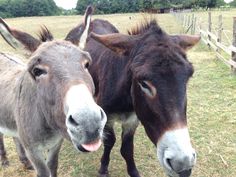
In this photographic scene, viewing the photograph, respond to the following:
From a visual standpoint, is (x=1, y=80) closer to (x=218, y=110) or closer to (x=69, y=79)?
(x=69, y=79)

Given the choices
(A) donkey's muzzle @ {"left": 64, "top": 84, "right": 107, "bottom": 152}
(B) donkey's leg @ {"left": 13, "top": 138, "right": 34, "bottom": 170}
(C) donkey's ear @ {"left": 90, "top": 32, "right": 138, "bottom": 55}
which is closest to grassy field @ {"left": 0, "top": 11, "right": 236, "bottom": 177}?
(B) donkey's leg @ {"left": 13, "top": 138, "right": 34, "bottom": 170}

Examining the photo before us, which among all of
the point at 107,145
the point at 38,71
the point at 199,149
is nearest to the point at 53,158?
the point at 107,145

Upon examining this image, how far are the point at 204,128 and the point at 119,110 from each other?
2.46 metres

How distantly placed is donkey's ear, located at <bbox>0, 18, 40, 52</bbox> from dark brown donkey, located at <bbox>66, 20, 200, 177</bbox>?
0.62 metres

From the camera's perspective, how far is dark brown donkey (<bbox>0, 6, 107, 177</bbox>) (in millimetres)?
2111

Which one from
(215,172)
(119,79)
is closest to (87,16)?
(119,79)

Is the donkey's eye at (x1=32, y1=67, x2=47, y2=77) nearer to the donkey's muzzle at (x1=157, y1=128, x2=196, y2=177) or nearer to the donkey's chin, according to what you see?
the donkey's chin

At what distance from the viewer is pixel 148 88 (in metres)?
2.72

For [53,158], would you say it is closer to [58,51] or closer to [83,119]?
[58,51]

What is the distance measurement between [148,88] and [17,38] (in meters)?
1.19

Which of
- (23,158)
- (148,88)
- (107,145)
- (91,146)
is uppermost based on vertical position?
(148,88)

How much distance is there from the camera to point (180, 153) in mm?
2492

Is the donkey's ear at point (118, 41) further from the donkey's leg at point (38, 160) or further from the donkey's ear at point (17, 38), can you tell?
the donkey's leg at point (38, 160)

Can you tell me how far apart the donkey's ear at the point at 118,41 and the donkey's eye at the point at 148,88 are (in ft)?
1.58
